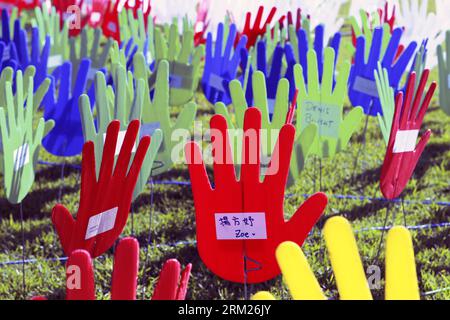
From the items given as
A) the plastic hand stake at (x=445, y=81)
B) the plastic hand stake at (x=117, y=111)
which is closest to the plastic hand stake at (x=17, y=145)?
the plastic hand stake at (x=117, y=111)

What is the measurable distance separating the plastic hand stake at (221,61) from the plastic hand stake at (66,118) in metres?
0.71

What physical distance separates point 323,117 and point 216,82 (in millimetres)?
933

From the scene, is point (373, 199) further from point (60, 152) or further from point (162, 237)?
point (60, 152)

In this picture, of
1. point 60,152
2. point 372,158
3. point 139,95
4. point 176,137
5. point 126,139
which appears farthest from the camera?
point 372,158

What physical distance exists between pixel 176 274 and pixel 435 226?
1895 mm

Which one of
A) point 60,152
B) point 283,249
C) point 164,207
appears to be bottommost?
point 164,207

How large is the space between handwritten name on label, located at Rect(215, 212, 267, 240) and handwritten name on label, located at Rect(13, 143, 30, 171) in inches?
25.0

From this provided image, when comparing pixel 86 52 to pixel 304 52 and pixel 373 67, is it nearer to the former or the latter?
pixel 304 52

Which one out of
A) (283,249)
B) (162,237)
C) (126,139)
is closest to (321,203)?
(126,139)

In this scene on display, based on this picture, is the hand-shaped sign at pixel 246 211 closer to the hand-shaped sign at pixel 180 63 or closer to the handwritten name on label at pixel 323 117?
the handwritten name on label at pixel 323 117

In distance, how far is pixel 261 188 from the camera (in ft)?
5.35

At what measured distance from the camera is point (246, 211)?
164 centimetres

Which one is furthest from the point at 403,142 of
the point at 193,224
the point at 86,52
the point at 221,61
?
the point at 86,52

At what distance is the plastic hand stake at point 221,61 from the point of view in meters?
3.25
